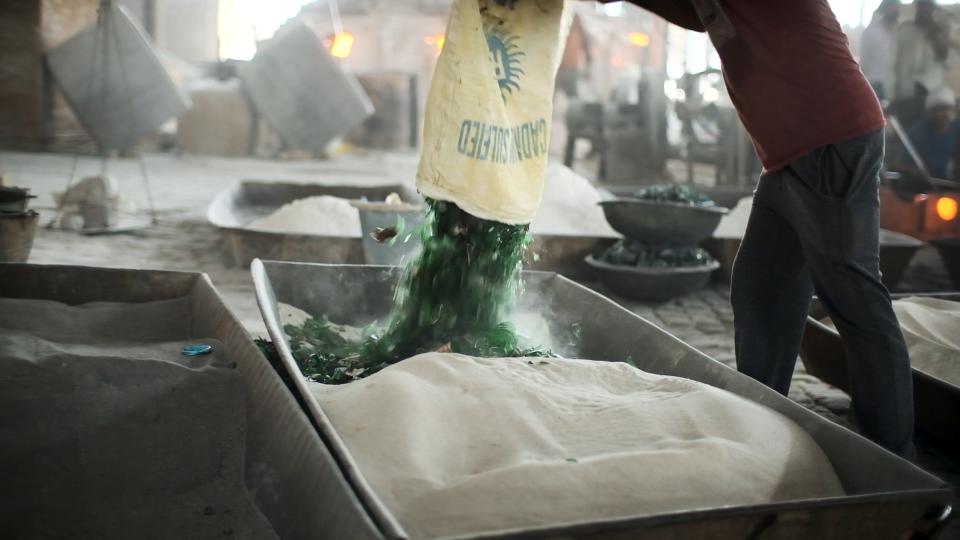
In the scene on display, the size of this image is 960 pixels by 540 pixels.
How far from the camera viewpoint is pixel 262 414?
7.72 feet

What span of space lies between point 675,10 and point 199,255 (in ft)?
14.1

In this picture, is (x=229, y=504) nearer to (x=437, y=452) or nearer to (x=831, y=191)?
(x=437, y=452)

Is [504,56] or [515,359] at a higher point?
[504,56]

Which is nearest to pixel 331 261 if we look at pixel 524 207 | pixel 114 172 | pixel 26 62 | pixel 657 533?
pixel 524 207

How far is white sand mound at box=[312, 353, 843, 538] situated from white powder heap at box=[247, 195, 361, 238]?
348 centimetres

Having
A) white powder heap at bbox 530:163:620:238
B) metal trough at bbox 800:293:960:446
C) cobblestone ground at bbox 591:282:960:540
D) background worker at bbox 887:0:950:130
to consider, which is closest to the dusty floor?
cobblestone ground at bbox 591:282:960:540

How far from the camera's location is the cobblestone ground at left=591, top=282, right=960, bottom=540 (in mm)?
3115

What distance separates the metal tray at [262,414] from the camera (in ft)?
5.70

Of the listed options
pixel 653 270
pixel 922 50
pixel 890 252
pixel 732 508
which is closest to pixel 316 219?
A: pixel 653 270

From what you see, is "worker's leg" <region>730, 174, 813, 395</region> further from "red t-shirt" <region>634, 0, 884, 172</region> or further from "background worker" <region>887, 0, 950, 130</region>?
"background worker" <region>887, 0, 950, 130</region>

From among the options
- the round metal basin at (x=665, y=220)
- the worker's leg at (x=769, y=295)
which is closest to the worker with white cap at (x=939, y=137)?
the round metal basin at (x=665, y=220)

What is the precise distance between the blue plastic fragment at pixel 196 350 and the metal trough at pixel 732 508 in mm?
216

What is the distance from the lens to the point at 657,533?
63.7 inches

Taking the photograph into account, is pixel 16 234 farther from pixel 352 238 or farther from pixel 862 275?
pixel 862 275
